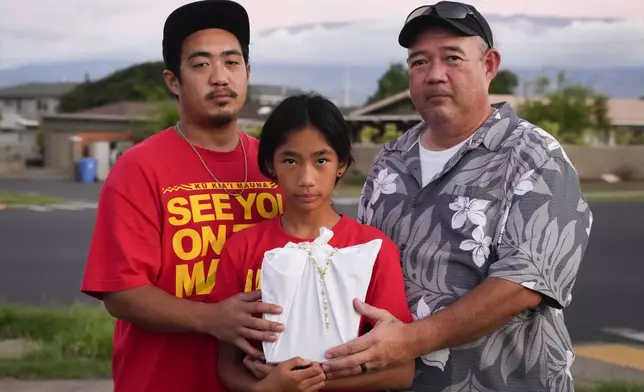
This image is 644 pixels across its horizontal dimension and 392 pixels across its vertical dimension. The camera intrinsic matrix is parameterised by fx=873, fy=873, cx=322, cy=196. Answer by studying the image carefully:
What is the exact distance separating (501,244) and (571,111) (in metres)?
31.7

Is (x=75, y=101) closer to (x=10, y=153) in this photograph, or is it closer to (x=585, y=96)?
(x=10, y=153)

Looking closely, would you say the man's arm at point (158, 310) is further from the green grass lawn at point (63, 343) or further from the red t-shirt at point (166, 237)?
Result: the green grass lawn at point (63, 343)

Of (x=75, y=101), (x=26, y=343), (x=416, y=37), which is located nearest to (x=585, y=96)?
(x=26, y=343)

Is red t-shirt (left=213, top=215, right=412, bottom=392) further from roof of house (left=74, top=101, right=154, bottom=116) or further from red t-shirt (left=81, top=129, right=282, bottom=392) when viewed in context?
roof of house (left=74, top=101, right=154, bottom=116)

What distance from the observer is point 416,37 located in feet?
8.47

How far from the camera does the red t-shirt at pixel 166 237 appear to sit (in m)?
2.46

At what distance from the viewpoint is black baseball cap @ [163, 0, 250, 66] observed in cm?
260

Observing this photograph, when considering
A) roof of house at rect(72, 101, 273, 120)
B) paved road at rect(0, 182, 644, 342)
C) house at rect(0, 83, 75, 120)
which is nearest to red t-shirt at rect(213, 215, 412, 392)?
paved road at rect(0, 182, 644, 342)

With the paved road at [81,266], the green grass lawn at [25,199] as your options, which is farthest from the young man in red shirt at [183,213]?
the green grass lawn at [25,199]

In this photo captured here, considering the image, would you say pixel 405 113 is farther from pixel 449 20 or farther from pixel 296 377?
pixel 296 377

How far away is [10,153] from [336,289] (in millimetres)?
42941

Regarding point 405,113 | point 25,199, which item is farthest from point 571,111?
point 25,199

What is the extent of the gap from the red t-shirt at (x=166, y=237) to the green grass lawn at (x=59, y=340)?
3343mm

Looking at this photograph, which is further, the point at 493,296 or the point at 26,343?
the point at 26,343
